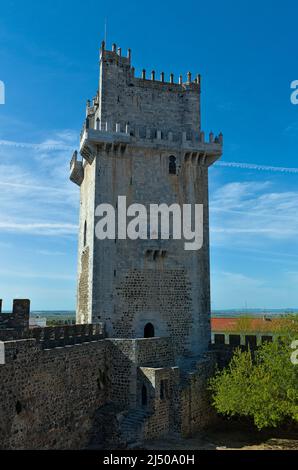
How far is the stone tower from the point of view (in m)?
19.7

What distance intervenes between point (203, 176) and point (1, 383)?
14.6 m

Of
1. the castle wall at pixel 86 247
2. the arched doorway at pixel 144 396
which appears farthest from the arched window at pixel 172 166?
the arched doorway at pixel 144 396

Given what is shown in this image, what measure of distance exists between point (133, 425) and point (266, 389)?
15.7ft

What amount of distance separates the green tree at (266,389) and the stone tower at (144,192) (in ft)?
13.4

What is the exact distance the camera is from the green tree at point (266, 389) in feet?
49.5

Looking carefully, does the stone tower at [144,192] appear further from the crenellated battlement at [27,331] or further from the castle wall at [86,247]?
the crenellated battlement at [27,331]

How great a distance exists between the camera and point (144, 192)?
2083cm

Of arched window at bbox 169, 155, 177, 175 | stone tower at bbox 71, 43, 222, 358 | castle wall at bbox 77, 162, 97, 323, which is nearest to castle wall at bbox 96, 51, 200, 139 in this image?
stone tower at bbox 71, 43, 222, 358

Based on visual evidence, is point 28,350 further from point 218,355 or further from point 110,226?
point 218,355

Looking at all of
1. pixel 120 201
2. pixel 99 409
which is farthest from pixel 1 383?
pixel 120 201

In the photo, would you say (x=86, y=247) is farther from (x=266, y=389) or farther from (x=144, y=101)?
(x=266, y=389)

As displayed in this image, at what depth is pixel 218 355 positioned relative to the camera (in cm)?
2033

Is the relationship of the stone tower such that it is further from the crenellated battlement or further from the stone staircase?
the stone staircase
